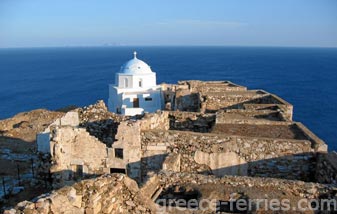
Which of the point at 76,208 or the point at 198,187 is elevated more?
the point at 76,208

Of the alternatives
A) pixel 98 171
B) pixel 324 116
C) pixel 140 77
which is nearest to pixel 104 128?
pixel 98 171

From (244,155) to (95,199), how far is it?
7214 mm

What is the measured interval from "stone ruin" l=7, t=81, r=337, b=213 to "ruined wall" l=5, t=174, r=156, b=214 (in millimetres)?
17

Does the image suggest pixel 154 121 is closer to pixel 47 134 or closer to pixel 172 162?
pixel 172 162

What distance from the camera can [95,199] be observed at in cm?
652

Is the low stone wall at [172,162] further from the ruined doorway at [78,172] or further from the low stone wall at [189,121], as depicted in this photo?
the low stone wall at [189,121]

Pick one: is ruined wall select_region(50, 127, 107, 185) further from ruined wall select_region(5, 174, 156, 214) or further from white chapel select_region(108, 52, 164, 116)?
white chapel select_region(108, 52, 164, 116)

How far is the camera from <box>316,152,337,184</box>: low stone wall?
10.6 meters

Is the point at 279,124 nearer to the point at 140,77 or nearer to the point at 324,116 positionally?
the point at 140,77

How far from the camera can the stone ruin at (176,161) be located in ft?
23.6

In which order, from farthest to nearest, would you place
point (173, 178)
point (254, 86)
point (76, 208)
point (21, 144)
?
point (254, 86)
point (21, 144)
point (173, 178)
point (76, 208)

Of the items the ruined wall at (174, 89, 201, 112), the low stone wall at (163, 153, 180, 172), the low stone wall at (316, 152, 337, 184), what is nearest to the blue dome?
the ruined wall at (174, 89, 201, 112)

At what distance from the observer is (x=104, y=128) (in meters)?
15.6

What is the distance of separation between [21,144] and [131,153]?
1289cm
